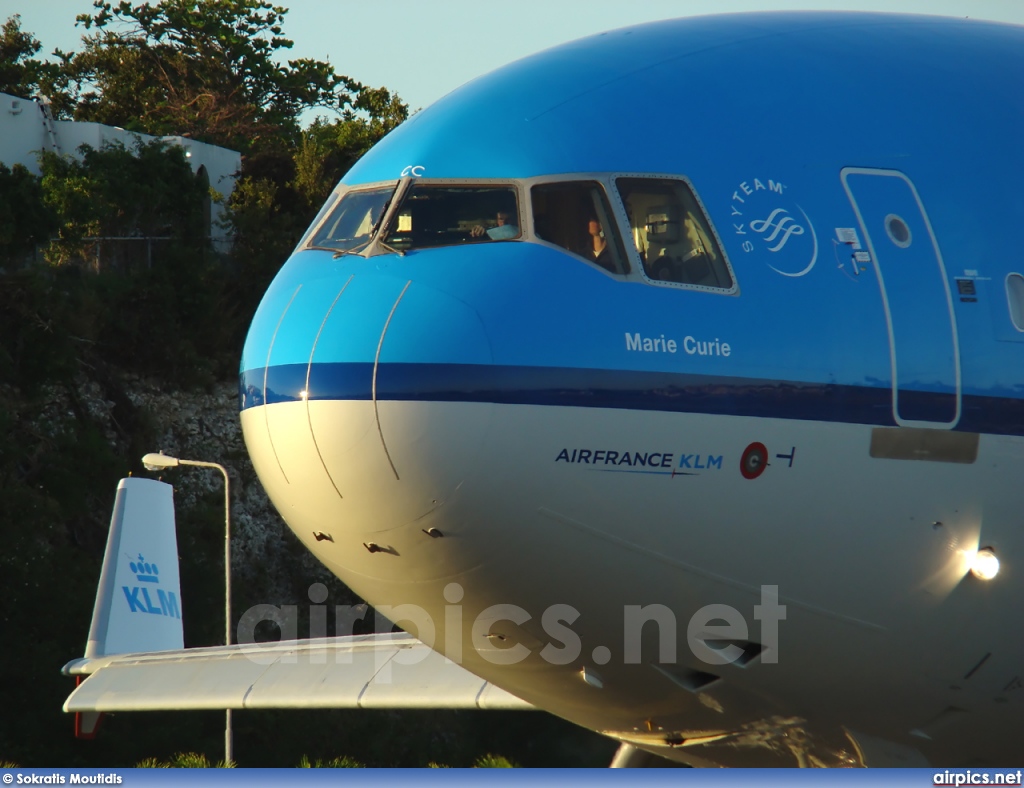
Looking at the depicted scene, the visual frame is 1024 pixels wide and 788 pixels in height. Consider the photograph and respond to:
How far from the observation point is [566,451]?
24.6 feet

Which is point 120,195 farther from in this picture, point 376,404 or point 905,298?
point 905,298

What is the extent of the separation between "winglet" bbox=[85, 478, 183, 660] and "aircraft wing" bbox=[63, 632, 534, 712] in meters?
1.49

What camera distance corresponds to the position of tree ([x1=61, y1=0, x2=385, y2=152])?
205 feet

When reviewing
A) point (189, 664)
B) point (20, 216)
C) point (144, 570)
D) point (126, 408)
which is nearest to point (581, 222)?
point (189, 664)

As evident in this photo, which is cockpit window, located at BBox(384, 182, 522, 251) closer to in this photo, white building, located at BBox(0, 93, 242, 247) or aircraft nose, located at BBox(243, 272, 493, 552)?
aircraft nose, located at BBox(243, 272, 493, 552)

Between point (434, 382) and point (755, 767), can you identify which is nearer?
point (434, 382)

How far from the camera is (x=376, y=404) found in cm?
749

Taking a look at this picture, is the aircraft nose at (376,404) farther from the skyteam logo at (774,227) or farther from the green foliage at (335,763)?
the green foliage at (335,763)

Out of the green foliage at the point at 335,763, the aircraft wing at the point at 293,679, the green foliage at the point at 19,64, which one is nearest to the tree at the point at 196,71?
the green foliage at the point at 19,64

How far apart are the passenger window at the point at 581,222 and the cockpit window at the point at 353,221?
1065 millimetres

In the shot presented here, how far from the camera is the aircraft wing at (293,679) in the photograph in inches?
464

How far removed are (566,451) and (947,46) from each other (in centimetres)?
454

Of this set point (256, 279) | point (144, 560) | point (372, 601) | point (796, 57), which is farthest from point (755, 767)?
point (256, 279)

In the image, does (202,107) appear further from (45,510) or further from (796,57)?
(796,57)
